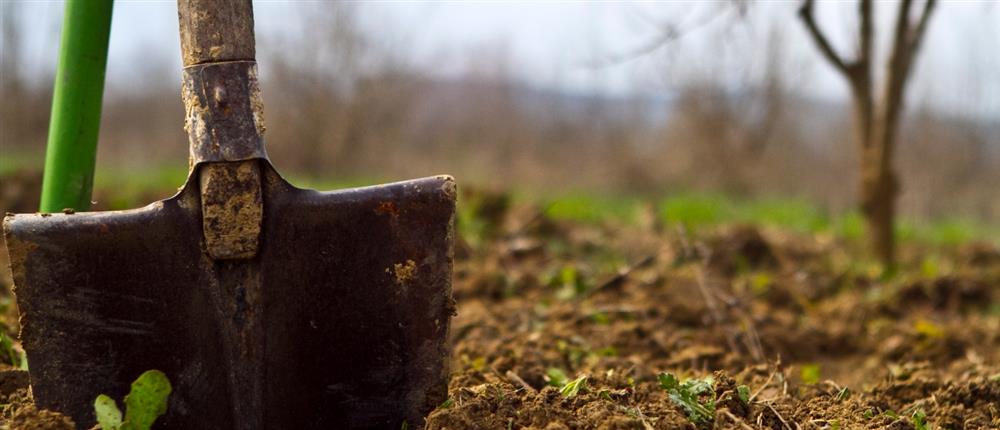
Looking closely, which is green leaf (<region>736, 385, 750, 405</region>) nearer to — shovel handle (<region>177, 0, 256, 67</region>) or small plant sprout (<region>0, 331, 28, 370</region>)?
shovel handle (<region>177, 0, 256, 67</region>)

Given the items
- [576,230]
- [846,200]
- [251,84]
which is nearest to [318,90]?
[576,230]

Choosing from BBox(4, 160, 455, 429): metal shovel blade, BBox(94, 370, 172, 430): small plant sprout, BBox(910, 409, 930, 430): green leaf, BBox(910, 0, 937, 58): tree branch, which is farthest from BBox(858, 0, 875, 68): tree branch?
BBox(94, 370, 172, 430): small plant sprout

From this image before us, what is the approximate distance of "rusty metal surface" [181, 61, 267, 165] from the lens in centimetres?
180

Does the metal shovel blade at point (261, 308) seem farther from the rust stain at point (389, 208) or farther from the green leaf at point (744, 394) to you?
the green leaf at point (744, 394)

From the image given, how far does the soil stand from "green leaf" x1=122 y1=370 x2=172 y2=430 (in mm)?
131

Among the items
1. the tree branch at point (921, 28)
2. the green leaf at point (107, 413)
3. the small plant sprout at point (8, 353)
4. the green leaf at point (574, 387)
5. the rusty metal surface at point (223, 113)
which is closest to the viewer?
the green leaf at point (107, 413)

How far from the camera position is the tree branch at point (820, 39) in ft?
16.1

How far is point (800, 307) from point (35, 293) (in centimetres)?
351

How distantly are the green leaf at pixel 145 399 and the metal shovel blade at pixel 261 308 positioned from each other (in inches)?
2.9

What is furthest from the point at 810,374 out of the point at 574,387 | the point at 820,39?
the point at 820,39

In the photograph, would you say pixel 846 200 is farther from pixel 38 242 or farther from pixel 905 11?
pixel 38 242

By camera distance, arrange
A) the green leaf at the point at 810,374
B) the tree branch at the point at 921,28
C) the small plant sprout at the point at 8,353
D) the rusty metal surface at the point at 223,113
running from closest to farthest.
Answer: the rusty metal surface at the point at 223,113
the small plant sprout at the point at 8,353
the green leaf at the point at 810,374
the tree branch at the point at 921,28

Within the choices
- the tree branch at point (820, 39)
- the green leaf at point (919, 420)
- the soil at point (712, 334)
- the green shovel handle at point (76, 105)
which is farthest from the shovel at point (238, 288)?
the tree branch at point (820, 39)

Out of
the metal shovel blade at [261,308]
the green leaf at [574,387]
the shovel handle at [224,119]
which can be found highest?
the shovel handle at [224,119]
